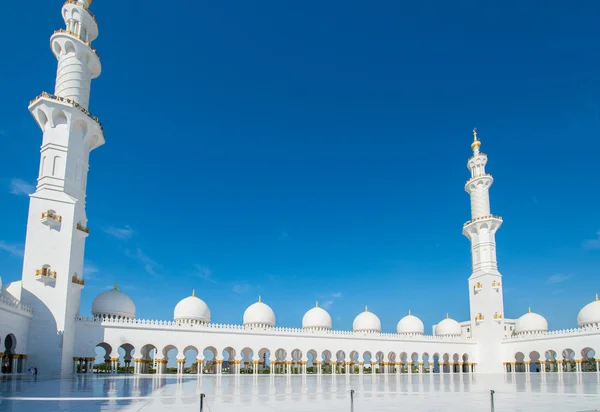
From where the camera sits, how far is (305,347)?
1389 inches

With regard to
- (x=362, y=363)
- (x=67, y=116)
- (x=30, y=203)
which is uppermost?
(x=67, y=116)

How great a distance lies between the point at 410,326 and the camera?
43.6 metres

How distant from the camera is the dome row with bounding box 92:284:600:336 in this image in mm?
30703

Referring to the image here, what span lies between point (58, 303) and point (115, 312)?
603cm

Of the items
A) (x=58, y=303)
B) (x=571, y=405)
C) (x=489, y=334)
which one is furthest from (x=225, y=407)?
(x=489, y=334)

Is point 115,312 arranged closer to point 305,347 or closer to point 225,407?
point 305,347

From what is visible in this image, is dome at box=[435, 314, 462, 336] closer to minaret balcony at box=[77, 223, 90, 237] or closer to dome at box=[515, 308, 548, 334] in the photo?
dome at box=[515, 308, 548, 334]

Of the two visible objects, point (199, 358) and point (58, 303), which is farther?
point (199, 358)

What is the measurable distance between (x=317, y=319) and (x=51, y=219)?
73.3 ft

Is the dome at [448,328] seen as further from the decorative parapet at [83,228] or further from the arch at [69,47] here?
the arch at [69,47]

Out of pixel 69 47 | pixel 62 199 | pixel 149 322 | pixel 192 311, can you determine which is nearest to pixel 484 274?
pixel 192 311

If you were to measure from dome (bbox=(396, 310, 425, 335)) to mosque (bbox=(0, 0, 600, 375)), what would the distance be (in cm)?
9

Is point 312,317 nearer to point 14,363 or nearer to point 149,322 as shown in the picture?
point 149,322

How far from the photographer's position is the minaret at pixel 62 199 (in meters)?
24.2
